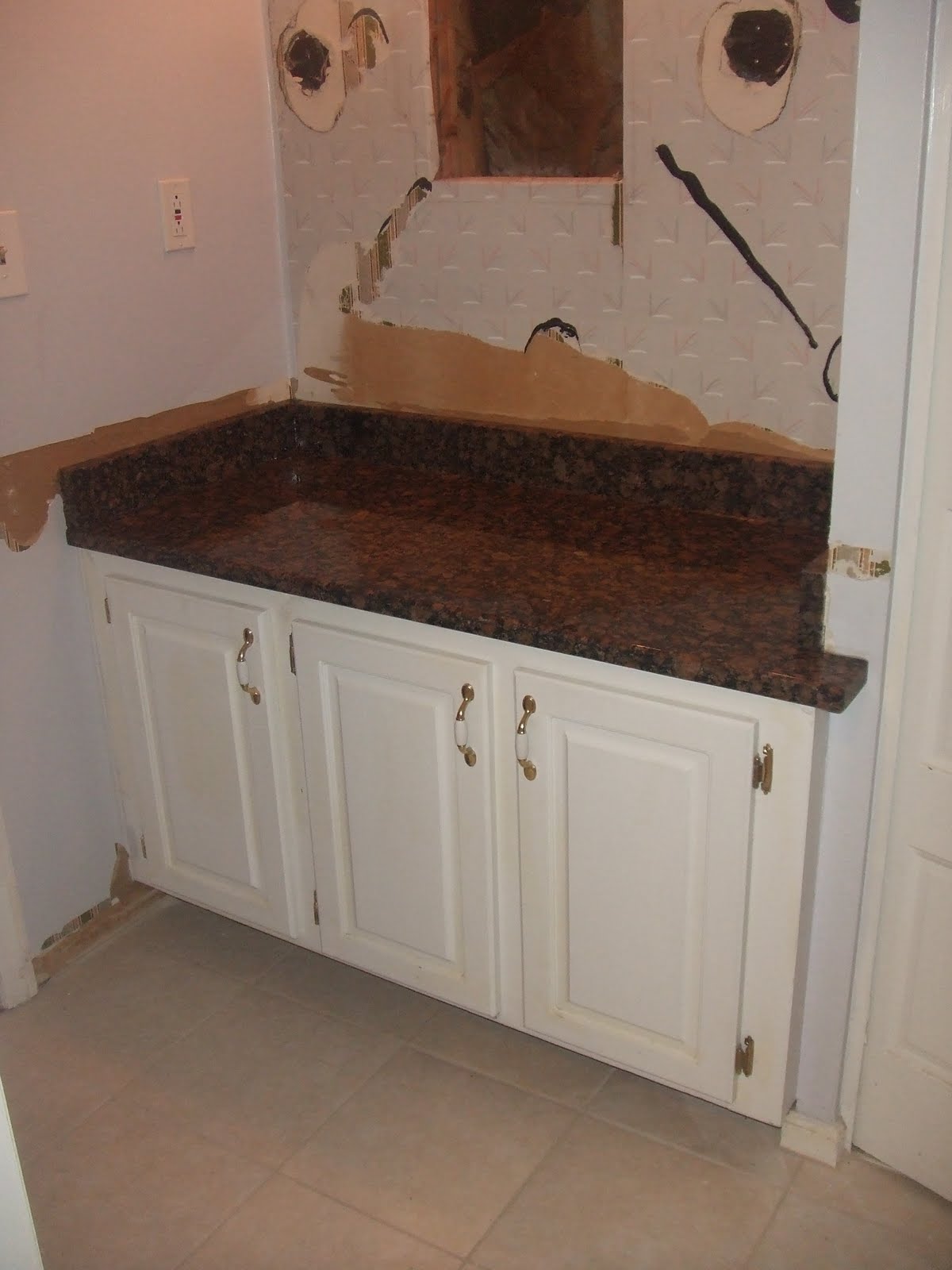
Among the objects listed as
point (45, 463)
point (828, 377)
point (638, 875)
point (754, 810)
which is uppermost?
point (828, 377)

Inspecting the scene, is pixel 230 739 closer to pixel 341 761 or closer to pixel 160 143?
pixel 341 761

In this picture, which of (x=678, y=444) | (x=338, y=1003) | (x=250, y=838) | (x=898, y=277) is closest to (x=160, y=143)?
(x=678, y=444)

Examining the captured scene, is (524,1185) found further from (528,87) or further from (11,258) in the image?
(528,87)

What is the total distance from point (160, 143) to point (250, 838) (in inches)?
47.9

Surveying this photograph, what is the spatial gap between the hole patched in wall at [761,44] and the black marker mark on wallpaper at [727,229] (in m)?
0.16

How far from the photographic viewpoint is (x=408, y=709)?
74.7 inches

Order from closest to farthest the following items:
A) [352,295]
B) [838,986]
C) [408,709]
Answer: [838,986]
[408,709]
[352,295]

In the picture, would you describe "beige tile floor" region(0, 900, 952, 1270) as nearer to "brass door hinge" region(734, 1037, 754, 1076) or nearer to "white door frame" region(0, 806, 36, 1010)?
"white door frame" region(0, 806, 36, 1010)

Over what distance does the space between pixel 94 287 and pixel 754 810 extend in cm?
139

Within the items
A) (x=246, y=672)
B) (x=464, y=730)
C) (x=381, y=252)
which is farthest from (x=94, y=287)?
(x=464, y=730)

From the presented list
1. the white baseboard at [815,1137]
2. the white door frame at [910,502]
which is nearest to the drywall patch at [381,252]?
the white door frame at [910,502]

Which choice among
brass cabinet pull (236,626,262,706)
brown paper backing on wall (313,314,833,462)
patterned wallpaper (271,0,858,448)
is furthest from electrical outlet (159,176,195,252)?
brass cabinet pull (236,626,262,706)

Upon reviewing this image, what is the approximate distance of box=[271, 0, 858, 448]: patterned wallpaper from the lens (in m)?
1.88

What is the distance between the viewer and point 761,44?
72.6 inches
